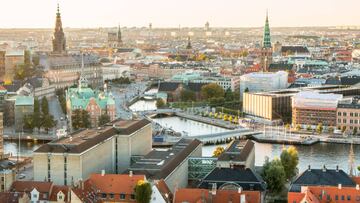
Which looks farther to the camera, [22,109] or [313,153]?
[22,109]

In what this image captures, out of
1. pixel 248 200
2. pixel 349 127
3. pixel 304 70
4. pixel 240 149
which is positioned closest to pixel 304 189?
pixel 248 200

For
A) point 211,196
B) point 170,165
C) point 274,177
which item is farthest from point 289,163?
point 211,196

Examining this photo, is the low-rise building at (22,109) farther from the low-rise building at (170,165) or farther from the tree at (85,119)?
the low-rise building at (170,165)

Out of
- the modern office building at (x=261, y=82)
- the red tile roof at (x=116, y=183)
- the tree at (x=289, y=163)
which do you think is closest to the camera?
the red tile roof at (x=116, y=183)

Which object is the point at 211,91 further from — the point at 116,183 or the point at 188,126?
the point at 116,183

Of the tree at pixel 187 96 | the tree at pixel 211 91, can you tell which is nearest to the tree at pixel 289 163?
the tree at pixel 211 91
